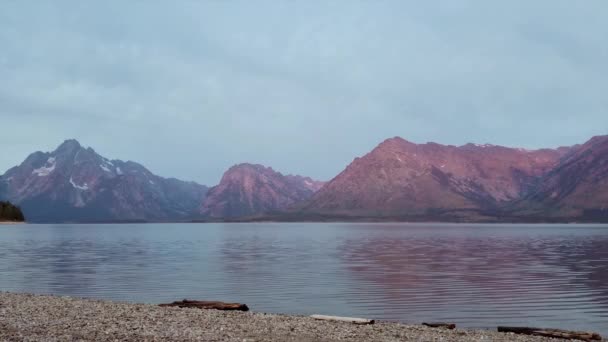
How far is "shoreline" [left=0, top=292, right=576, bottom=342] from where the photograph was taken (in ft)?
83.9

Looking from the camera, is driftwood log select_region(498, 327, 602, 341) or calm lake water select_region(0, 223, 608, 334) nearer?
driftwood log select_region(498, 327, 602, 341)

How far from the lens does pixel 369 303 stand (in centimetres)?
4466

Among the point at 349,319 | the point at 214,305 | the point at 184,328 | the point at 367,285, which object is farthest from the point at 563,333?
the point at 367,285

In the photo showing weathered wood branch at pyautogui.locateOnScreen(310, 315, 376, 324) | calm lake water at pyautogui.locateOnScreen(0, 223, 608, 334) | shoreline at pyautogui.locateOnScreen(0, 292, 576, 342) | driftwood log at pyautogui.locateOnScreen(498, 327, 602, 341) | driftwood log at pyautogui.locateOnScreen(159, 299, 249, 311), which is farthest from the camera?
calm lake water at pyautogui.locateOnScreen(0, 223, 608, 334)

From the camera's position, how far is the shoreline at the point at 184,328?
2558 centimetres

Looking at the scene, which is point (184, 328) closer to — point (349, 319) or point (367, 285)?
point (349, 319)

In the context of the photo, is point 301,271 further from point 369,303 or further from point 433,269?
point 369,303

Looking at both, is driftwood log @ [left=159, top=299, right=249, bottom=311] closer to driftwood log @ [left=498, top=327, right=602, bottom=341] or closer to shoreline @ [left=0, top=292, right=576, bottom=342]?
shoreline @ [left=0, top=292, right=576, bottom=342]

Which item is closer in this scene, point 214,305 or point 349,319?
point 349,319

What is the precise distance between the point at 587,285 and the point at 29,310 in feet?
145

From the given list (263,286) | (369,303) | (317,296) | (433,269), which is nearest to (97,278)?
(263,286)

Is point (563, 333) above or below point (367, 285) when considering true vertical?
above

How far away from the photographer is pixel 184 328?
91.1ft

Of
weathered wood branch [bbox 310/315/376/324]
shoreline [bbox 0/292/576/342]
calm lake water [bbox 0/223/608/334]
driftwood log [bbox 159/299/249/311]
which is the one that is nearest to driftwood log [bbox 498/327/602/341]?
shoreline [bbox 0/292/576/342]
